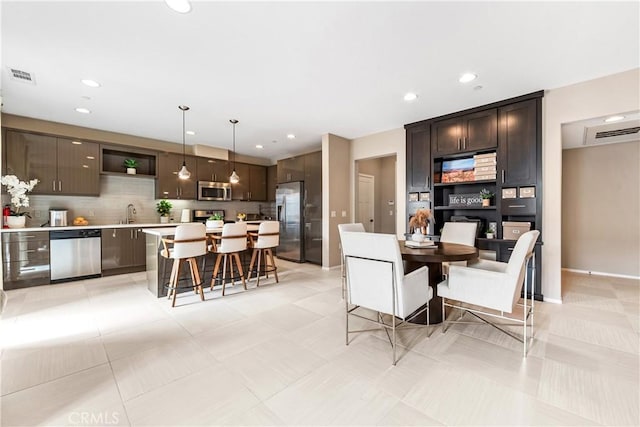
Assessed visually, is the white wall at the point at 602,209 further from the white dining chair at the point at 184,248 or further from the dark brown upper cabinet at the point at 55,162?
the dark brown upper cabinet at the point at 55,162

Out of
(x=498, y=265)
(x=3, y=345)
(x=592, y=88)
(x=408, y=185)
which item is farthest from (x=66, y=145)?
(x=592, y=88)

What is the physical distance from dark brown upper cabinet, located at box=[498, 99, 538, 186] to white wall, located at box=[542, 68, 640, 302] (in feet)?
0.41

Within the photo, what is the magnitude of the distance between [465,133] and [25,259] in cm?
683

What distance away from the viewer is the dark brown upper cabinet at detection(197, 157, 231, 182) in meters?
5.90

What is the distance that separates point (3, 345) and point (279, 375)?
97.4 inches

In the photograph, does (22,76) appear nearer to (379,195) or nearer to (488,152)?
(488,152)

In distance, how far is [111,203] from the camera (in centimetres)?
503

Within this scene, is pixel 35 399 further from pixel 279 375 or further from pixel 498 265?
pixel 498 265

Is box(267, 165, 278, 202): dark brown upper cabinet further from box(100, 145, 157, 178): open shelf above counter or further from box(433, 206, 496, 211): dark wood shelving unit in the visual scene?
box(433, 206, 496, 211): dark wood shelving unit

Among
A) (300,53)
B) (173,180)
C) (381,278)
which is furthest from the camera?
(173,180)

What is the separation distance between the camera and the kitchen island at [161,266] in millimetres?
3510

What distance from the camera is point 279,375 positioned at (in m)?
1.84

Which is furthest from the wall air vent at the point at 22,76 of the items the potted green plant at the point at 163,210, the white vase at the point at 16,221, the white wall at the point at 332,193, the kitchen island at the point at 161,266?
the white wall at the point at 332,193

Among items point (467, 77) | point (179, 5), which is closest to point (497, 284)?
point (467, 77)
